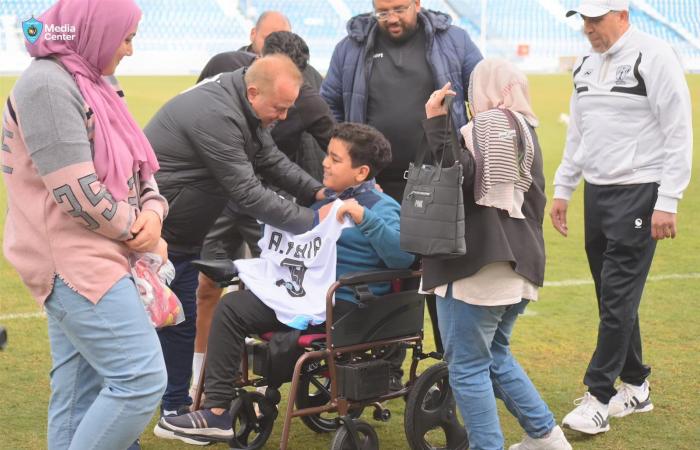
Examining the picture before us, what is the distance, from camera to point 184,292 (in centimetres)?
488

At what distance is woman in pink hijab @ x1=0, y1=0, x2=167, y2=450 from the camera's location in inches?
118

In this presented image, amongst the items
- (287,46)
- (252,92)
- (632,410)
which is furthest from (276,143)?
(632,410)

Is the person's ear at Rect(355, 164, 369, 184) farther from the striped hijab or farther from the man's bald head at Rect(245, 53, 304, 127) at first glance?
the striped hijab

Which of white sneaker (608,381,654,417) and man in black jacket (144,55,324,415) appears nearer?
man in black jacket (144,55,324,415)

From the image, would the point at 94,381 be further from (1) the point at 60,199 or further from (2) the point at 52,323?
(1) the point at 60,199

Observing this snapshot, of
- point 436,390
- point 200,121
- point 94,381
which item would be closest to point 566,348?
point 436,390

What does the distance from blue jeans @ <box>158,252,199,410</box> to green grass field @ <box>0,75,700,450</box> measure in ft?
0.72

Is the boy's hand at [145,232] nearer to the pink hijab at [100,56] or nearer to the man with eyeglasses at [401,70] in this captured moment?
the pink hijab at [100,56]

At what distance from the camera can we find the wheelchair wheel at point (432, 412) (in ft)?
14.2

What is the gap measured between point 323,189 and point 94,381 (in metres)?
1.60

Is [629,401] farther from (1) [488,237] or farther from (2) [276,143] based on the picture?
(2) [276,143]

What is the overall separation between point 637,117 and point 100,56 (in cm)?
259

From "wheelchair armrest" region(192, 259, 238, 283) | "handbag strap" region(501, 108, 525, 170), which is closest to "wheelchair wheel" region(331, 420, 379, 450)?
"wheelchair armrest" region(192, 259, 238, 283)

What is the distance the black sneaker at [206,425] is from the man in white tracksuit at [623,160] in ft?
5.00
